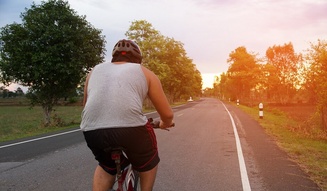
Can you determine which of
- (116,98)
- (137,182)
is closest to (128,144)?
(116,98)

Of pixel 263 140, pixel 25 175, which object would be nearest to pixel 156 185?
pixel 25 175

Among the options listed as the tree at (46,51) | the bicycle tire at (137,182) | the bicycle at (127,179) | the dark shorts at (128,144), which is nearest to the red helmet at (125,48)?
the dark shorts at (128,144)

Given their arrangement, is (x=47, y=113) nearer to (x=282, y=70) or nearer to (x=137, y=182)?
(x=137, y=182)

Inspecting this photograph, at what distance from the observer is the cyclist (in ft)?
7.89

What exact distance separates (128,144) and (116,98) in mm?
364

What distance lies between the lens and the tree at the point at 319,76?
1276 cm

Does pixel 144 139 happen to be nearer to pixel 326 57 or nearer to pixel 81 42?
pixel 326 57

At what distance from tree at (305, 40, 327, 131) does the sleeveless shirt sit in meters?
11.8

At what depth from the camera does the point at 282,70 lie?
56.0m

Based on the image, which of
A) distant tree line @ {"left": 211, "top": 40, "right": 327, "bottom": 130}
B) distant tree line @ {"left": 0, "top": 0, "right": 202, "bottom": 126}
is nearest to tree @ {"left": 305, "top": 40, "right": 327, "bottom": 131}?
distant tree line @ {"left": 211, "top": 40, "right": 327, "bottom": 130}

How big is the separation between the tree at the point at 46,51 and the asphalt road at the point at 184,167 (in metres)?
6.67

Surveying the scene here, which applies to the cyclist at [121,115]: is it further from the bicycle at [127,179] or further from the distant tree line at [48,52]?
the distant tree line at [48,52]

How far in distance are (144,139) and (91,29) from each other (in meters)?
17.2

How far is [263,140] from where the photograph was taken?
10914mm
